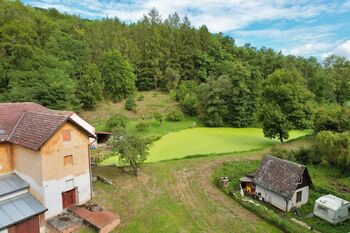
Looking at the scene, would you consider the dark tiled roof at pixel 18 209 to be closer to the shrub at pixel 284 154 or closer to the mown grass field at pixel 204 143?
the mown grass field at pixel 204 143

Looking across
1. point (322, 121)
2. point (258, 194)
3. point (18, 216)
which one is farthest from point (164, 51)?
point (18, 216)

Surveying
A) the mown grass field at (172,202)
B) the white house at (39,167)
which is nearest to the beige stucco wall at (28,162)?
the white house at (39,167)

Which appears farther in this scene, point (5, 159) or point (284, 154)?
point (284, 154)

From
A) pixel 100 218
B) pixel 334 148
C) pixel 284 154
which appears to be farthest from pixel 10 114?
pixel 334 148

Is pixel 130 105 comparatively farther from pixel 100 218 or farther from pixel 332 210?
pixel 332 210

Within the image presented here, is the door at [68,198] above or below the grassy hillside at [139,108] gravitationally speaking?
below

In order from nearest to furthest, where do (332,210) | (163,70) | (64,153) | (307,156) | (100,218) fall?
(100,218) → (64,153) → (332,210) → (307,156) → (163,70)
